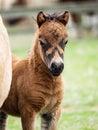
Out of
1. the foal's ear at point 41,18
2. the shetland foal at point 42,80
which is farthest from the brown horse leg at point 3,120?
the foal's ear at point 41,18

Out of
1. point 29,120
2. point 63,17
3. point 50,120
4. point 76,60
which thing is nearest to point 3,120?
point 50,120

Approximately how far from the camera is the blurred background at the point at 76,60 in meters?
9.17

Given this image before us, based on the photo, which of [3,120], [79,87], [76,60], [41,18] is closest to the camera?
[41,18]

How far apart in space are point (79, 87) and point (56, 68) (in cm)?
609

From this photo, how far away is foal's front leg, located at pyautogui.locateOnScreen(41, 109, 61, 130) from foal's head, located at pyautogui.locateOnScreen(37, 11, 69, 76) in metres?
0.62

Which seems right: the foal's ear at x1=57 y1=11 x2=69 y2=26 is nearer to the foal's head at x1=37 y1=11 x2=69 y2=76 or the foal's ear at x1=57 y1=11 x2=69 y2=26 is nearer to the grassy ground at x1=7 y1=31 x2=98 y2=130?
the foal's head at x1=37 y1=11 x2=69 y2=76

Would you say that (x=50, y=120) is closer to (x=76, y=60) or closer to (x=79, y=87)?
(x=79, y=87)

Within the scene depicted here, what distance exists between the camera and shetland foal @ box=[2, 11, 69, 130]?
22.7 ft

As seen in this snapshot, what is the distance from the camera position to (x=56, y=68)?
6.70m

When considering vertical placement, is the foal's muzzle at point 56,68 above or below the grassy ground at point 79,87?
above

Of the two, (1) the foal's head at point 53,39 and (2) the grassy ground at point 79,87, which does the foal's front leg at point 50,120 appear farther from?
(2) the grassy ground at point 79,87

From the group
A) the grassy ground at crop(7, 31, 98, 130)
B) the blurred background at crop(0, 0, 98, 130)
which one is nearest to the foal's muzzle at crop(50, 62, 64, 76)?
the blurred background at crop(0, 0, 98, 130)

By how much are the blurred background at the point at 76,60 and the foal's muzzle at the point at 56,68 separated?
833mm

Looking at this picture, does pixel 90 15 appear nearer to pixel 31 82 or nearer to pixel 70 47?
pixel 70 47
